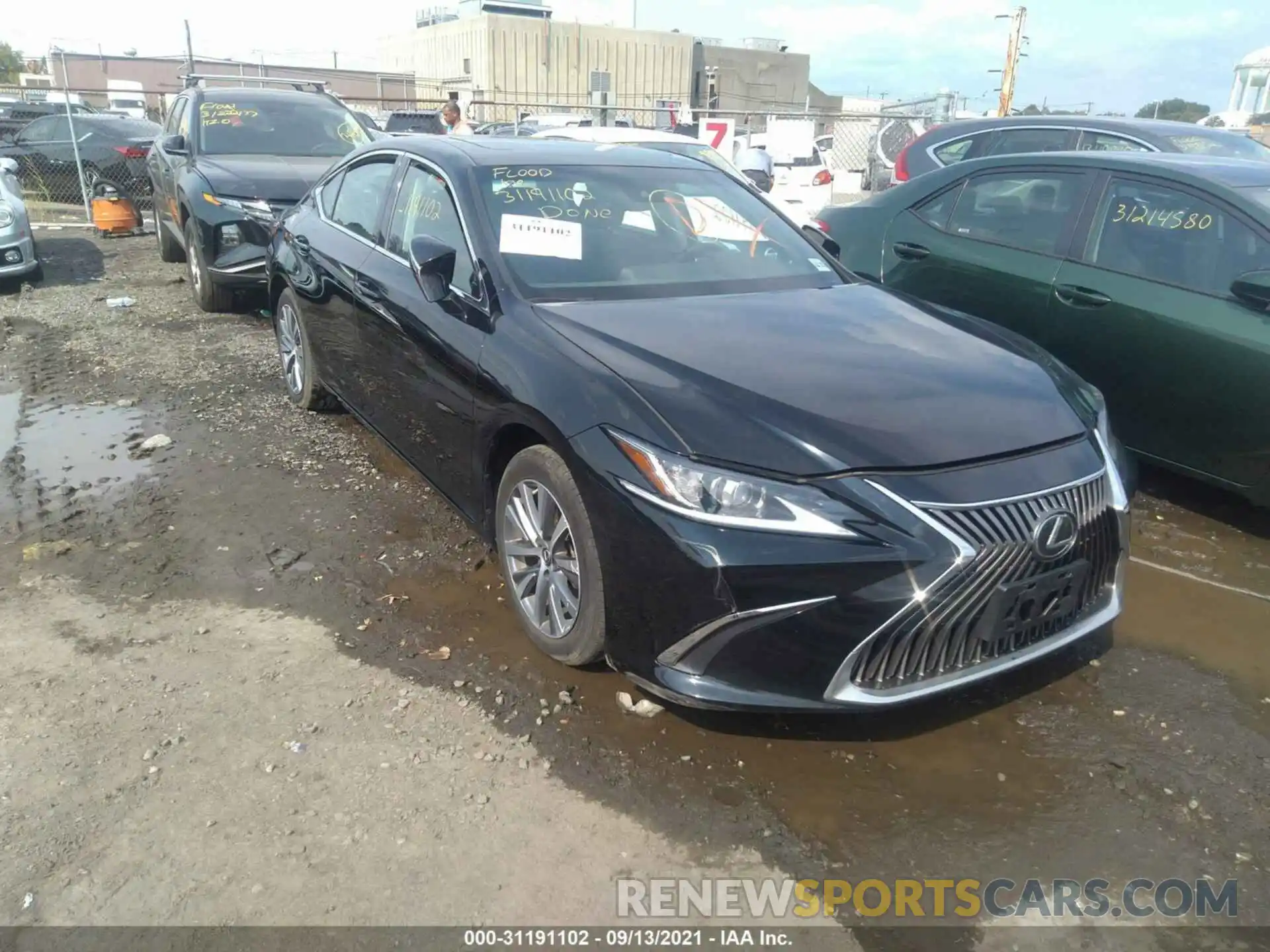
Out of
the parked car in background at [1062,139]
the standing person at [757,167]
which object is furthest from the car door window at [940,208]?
the standing person at [757,167]

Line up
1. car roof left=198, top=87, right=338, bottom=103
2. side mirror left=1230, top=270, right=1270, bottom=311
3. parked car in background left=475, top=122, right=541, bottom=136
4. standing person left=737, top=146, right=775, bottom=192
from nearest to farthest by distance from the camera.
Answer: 1. side mirror left=1230, top=270, right=1270, bottom=311
2. car roof left=198, top=87, right=338, bottom=103
3. standing person left=737, top=146, right=775, bottom=192
4. parked car in background left=475, top=122, right=541, bottom=136

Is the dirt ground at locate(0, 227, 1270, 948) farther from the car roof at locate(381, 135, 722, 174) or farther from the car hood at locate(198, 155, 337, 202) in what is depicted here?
the car hood at locate(198, 155, 337, 202)

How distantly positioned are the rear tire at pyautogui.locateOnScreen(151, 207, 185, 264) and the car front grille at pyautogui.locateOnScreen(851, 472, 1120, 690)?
957 centimetres

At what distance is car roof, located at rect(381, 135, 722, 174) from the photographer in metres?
3.88

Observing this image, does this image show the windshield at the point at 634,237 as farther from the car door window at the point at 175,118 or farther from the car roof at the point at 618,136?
the car door window at the point at 175,118

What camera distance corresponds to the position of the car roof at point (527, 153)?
3881 millimetres

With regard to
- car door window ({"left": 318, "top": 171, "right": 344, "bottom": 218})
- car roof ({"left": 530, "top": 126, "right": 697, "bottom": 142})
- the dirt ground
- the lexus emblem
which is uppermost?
car roof ({"left": 530, "top": 126, "right": 697, "bottom": 142})

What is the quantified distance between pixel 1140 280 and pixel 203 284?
685cm

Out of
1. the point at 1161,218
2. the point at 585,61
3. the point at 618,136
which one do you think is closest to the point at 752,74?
the point at 585,61

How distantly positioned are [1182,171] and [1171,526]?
5.35 ft

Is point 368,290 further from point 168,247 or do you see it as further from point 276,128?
point 168,247

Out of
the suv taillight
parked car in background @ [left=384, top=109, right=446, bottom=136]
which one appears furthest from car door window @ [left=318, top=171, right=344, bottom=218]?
parked car in background @ [left=384, top=109, right=446, bottom=136]

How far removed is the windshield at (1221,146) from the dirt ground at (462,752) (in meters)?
4.54

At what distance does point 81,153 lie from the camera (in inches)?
557
